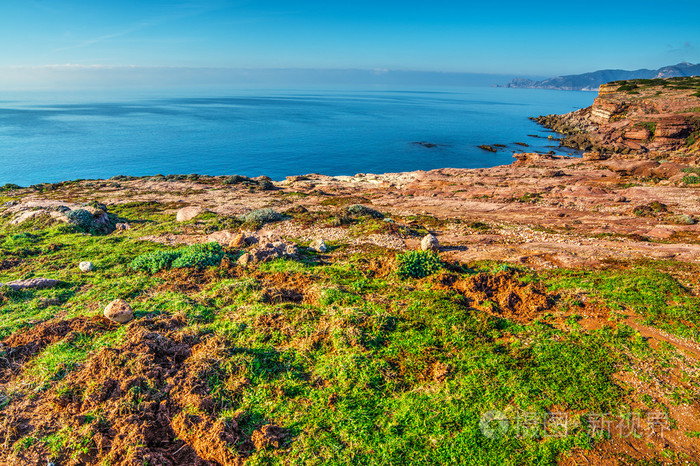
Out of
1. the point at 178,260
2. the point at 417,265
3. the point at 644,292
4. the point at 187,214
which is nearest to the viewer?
the point at 644,292

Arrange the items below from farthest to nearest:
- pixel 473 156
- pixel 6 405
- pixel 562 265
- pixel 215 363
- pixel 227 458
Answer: pixel 473 156, pixel 562 265, pixel 215 363, pixel 6 405, pixel 227 458

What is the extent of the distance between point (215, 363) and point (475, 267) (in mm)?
10551

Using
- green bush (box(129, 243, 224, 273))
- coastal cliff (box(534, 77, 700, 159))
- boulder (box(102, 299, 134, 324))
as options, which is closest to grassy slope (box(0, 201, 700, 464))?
boulder (box(102, 299, 134, 324))

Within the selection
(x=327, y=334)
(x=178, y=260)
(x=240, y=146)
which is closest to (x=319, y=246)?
(x=178, y=260)

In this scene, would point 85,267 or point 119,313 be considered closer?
point 119,313

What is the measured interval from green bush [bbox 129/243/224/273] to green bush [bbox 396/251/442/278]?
304 inches

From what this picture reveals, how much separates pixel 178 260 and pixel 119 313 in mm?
4513

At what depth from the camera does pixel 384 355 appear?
335 inches

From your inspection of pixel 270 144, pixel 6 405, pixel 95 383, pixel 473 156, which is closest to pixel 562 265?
pixel 95 383

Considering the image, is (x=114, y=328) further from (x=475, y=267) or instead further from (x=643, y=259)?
(x=643, y=259)

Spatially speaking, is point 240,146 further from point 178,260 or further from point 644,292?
point 644,292

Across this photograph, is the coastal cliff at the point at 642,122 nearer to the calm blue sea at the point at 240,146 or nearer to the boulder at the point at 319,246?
the calm blue sea at the point at 240,146

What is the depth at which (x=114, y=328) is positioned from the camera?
9484mm

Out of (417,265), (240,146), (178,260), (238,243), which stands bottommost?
(238,243)
